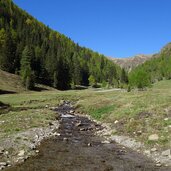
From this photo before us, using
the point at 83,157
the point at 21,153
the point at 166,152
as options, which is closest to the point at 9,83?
the point at 21,153

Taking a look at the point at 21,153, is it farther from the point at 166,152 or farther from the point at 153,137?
the point at 153,137

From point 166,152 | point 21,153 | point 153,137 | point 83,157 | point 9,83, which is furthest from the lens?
point 9,83

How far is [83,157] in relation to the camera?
80.3 ft

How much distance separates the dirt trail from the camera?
70.8 feet

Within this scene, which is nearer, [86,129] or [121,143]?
[121,143]

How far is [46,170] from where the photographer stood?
68.4 feet

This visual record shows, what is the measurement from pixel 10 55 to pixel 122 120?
99239 millimetres

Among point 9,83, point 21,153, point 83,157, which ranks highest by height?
point 9,83

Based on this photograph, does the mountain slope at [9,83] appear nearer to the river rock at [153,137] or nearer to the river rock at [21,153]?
the river rock at [21,153]

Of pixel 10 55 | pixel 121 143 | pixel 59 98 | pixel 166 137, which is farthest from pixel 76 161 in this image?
pixel 10 55

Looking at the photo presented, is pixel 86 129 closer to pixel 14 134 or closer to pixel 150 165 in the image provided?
pixel 14 134

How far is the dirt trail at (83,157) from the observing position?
21594 mm

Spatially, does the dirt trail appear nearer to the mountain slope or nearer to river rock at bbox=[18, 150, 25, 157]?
river rock at bbox=[18, 150, 25, 157]

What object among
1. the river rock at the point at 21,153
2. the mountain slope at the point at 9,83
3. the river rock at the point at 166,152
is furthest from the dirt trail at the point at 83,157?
the mountain slope at the point at 9,83
